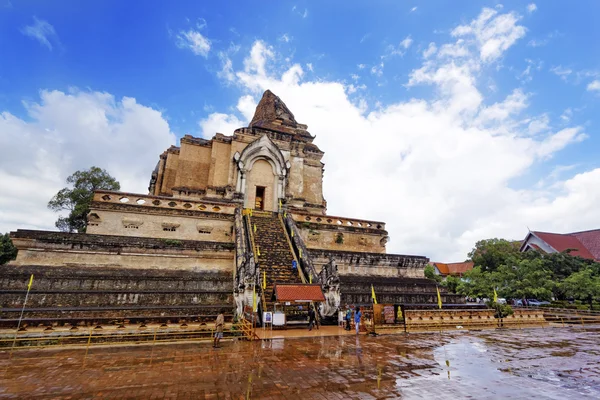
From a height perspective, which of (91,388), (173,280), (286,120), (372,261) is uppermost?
(286,120)

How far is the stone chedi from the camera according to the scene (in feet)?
43.0

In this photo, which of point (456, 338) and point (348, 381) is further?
point (456, 338)

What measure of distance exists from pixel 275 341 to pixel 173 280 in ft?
20.1

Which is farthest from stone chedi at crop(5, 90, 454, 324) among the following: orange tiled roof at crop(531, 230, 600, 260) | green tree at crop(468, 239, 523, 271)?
orange tiled roof at crop(531, 230, 600, 260)

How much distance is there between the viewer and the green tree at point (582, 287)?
80.0 ft

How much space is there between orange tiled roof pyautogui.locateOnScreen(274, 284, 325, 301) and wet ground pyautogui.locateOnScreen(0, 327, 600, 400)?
151 cm

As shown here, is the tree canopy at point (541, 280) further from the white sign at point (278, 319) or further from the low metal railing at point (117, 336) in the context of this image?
the low metal railing at point (117, 336)

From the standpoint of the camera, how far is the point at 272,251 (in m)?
17.6

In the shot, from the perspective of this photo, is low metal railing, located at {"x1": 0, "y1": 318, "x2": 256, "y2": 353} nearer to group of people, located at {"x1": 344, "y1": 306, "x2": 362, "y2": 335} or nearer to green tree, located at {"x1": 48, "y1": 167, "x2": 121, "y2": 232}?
group of people, located at {"x1": 344, "y1": 306, "x2": 362, "y2": 335}

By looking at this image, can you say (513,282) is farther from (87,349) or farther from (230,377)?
(87,349)

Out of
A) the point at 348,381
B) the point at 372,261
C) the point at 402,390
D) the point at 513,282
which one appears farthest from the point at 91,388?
the point at 513,282

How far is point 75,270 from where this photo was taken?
48.9 feet

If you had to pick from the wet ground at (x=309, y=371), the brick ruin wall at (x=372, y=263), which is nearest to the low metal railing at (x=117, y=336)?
the wet ground at (x=309, y=371)

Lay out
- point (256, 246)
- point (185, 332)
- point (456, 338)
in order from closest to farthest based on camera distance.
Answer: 1. point (185, 332)
2. point (456, 338)
3. point (256, 246)
